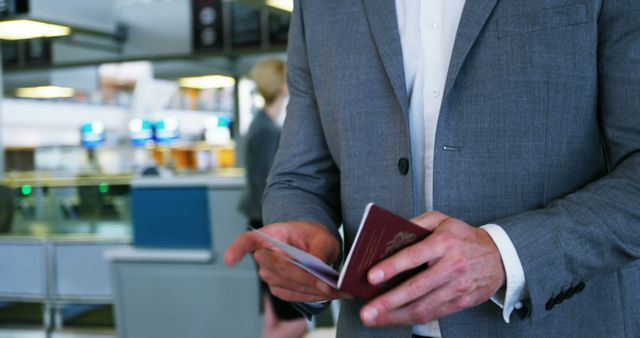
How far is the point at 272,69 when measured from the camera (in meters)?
3.93

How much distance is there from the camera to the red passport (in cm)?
79

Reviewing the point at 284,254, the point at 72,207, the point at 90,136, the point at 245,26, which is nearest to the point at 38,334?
the point at 72,207

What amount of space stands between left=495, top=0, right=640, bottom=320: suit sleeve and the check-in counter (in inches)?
128

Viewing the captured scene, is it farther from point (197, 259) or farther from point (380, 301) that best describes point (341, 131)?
point (197, 259)

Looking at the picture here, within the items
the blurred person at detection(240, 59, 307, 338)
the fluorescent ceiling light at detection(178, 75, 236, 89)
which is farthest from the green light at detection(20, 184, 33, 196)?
the blurred person at detection(240, 59, 307, 338)

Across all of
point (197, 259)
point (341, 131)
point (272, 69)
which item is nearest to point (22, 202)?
point (197, 259)

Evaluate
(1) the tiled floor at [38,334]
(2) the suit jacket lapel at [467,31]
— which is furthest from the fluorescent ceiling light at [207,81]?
(2) the suit jacket lapel at [467,31]

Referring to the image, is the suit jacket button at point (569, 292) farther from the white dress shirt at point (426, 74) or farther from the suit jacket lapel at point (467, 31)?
the suit jacket lapel at point (467, 31)

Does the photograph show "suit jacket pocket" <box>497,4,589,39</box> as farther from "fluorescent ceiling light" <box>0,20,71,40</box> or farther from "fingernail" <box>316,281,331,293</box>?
"fluorescent ceiling light" <box>0,20,71,40</box>

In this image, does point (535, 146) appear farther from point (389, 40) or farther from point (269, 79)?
point (269, 79)

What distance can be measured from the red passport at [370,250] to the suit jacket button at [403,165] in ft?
0.68

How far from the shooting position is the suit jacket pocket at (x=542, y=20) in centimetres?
100

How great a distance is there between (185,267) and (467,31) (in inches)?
139

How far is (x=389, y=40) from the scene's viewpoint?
1097 mm
